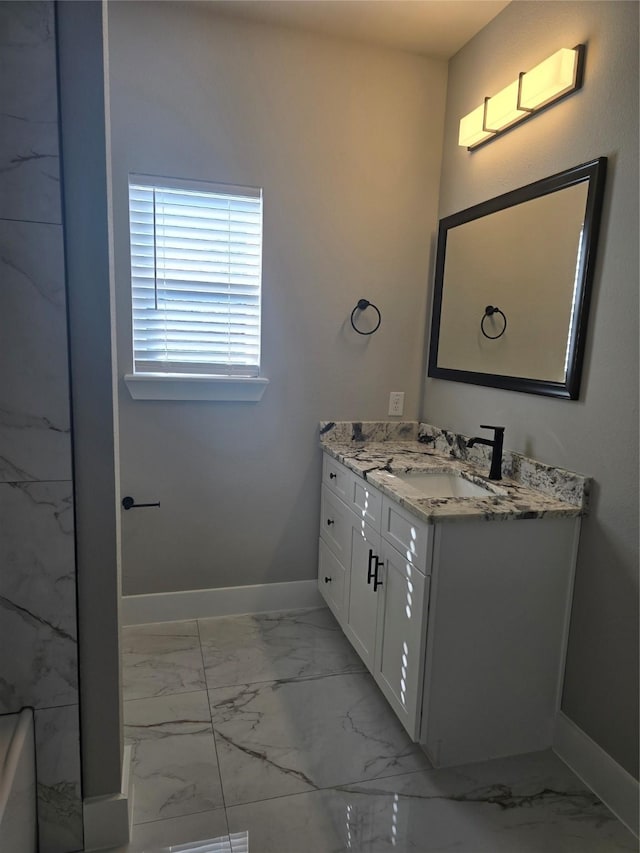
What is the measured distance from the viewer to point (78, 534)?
1.36 metres

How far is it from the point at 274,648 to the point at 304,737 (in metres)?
0.58

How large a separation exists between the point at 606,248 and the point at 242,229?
1.55 meters

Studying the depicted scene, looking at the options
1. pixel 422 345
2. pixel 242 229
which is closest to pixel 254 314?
pixel 242 229

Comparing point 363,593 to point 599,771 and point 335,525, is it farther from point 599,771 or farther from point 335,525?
point 599,771

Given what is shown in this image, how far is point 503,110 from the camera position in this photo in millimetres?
2105

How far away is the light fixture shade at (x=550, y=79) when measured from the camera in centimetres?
178

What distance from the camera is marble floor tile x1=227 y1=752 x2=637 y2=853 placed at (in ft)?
5.01

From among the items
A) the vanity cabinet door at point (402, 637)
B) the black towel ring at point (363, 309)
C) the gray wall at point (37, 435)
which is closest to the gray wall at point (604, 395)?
the vanity cabinet door at point (402, 637)

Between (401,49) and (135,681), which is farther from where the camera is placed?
(401,49)

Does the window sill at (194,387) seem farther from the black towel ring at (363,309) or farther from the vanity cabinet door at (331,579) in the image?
the vanity cabinet door at (331,579)

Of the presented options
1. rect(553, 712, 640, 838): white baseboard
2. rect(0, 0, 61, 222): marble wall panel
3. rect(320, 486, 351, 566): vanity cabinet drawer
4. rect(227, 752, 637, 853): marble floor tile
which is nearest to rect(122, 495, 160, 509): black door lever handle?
rect(320, 486, 351, 566): vanity cabinet drawer

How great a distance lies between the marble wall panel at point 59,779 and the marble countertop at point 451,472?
3.75ft

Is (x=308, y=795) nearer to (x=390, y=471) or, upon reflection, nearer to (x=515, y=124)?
(x=390, y=471)

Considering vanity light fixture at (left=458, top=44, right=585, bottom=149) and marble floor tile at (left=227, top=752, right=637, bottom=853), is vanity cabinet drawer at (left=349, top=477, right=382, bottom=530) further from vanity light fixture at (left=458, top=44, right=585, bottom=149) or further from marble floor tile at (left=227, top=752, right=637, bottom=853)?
vanity light fixture at (left=458, top=44, right=585, bottom=149)
